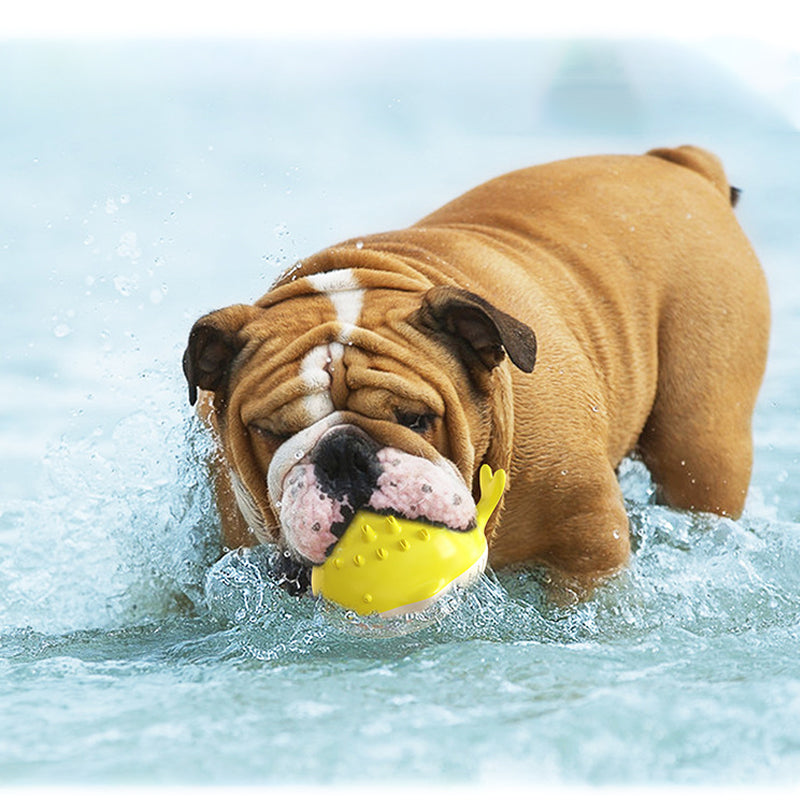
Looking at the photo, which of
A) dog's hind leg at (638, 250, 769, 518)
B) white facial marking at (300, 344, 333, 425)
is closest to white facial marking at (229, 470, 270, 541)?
white facial marking at (300, 344, 333, 425)

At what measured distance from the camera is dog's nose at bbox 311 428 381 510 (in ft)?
8.89

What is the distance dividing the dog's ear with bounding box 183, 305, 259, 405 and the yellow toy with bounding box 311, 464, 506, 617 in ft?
1.72

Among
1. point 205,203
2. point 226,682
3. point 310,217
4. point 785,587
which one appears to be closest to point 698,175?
point 785,587

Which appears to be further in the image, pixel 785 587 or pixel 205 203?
pixel 205 203

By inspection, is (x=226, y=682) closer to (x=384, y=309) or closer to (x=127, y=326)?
(x=384, y=309)

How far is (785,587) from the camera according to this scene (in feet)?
12.3

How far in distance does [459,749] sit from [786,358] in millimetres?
5070

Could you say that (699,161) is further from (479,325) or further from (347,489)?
(347,489)

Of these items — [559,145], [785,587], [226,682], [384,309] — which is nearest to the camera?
[226,682]

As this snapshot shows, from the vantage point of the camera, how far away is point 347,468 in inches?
107

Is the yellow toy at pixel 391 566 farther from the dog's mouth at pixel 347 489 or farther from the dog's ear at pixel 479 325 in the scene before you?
→ the dog's ear at pixel 479 325

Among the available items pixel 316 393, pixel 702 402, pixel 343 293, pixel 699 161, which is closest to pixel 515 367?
pixel 343 293

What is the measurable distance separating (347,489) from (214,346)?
57 centimetres

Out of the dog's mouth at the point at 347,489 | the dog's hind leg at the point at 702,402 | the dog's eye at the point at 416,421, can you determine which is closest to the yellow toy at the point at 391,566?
the dog's mouth at the point at 347,489
